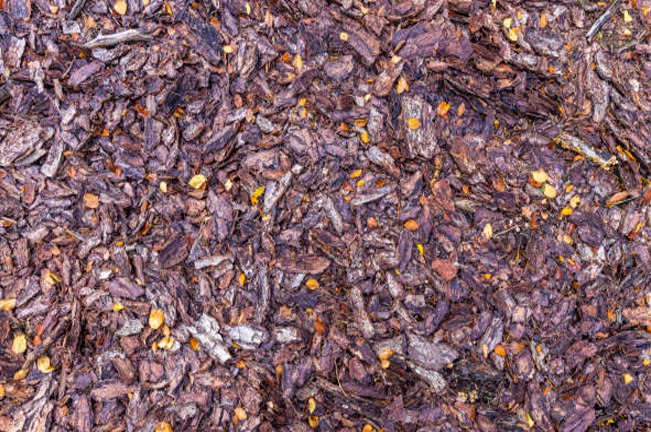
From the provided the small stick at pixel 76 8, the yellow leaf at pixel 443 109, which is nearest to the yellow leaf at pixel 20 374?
the small stick at pixel 76 8

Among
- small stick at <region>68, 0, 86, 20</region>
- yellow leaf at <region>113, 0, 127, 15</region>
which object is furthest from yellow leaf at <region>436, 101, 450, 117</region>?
small stick at <region>68, 0, 86, 20</region>

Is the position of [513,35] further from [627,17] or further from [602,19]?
[627,17]

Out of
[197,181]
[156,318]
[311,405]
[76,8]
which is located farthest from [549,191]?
[76,8]

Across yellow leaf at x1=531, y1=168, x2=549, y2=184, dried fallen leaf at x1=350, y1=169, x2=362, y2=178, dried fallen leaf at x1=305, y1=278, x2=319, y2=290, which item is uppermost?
yellow leaf at x1=531, y1=168, x2=549, y2=184

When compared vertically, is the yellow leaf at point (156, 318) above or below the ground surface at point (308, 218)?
below

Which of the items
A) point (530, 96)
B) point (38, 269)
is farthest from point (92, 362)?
point (530, 96)

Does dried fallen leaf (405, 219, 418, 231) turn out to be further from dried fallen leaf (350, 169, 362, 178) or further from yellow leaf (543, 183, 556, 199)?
yellow leaf (543, 183, 556, 199)

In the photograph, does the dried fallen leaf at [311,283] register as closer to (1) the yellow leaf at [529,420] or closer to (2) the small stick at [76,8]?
(1) the yellow leaf at [529,420]
